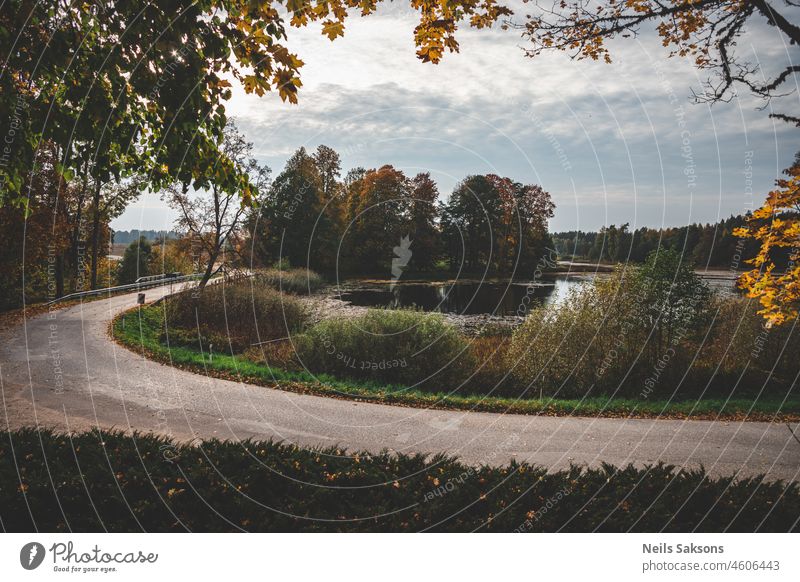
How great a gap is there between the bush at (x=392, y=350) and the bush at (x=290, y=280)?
5.71 m

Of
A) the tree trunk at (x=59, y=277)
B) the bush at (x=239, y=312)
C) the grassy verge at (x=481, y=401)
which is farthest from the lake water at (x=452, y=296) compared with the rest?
the tree trunk at (x=59, y=277)

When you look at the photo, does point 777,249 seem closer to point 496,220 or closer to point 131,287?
point 496,220

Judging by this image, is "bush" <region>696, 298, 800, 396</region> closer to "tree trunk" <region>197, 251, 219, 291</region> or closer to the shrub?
the shrub

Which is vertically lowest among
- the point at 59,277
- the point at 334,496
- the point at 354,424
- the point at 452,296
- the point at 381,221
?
the point at 354,424

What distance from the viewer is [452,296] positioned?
2978 centimetres

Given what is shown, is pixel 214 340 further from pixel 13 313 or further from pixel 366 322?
pixel 13 313

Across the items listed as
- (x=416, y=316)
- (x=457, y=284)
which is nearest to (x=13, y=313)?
(x=416, y=316)

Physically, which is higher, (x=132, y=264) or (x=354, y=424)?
(x=132, y=264)

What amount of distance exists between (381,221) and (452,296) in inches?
344

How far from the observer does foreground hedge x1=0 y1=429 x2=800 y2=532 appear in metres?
3.20

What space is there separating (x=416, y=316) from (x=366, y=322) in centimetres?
171

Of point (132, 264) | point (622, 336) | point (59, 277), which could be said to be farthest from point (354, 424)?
point (132, 264)

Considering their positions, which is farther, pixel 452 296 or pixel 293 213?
pixel 452 296

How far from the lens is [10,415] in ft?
24.6
